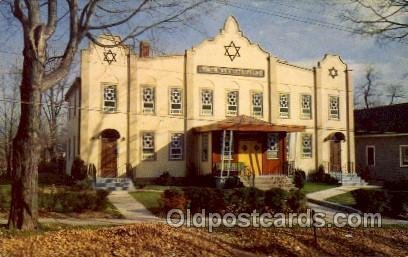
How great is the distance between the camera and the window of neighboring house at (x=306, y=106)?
31625mm

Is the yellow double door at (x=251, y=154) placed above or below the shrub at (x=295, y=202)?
above

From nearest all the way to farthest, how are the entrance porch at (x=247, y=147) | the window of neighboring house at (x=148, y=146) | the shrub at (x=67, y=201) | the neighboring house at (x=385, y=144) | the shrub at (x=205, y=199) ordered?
the shrub at (x=67, y=201) → the shrub at (x=205, y=199) → the entrance porch at (x=247, y=147) → the window of neighboring house at (x=148, y=146) → the neighboring house at (x=385, y=144)

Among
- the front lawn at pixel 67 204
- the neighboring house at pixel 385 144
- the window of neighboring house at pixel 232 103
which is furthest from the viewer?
the neighboring house at pixel 385 144

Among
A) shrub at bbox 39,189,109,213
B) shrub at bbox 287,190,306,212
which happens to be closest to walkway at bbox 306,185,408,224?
shrub at bbox 287,190,306,212

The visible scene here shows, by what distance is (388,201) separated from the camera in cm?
1742

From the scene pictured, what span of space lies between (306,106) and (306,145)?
275cm

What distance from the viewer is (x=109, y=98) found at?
27.2 m

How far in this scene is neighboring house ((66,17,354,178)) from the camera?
26.8 m

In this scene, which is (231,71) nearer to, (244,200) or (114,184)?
(114,184)

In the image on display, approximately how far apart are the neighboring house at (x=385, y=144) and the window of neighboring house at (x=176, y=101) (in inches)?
629

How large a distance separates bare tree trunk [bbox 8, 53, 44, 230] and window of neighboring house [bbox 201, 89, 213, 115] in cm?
1741

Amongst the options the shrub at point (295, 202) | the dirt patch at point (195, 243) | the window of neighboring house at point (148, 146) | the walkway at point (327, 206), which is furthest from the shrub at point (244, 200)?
the window of neighboring house at point (148, 146)

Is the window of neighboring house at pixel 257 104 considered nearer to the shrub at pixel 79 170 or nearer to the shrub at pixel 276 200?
the shrub at pixel 79 170

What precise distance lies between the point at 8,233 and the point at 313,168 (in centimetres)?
2380
